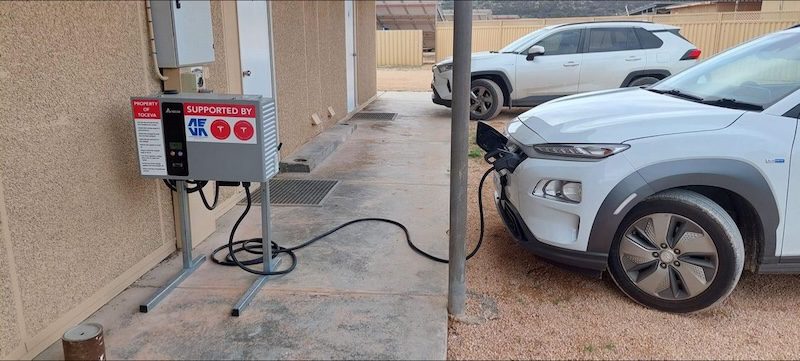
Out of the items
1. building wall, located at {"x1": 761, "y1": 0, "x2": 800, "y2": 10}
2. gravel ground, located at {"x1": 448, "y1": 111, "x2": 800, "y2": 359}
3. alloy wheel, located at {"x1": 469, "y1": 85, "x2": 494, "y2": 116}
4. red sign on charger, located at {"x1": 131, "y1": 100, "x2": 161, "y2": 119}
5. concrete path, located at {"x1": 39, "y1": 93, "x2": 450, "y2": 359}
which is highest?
building wall, located at {"x1": 761, "y1": 0, "x2": 800, "y2": 10}

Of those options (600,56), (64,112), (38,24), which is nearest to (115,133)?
(64,112)

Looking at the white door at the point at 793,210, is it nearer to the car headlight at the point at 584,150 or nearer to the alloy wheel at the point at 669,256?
A: the alloy wheel at the point at 669,256

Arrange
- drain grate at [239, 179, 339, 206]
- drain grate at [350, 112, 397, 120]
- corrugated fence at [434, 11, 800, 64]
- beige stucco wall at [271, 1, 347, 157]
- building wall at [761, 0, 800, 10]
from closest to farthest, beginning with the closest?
drain grate at [239, 179, 339, 206] < beige stucco wall at [271, 1, 347, 157] < drain grate at [350, 112, 397, 120] < corrugated fence at [434, 11, 800, 64] < building wall at [761, 0, 800, 10]

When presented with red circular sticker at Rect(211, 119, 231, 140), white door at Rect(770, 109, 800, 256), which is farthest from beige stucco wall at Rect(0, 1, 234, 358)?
white door at Rect(770, 109, 800, 256)

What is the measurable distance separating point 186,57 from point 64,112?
1.10 m

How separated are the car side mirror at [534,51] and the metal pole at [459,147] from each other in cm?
765

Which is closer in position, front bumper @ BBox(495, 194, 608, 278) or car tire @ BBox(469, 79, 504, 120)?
front bumper @ BBox(495, 194, 608, 278)

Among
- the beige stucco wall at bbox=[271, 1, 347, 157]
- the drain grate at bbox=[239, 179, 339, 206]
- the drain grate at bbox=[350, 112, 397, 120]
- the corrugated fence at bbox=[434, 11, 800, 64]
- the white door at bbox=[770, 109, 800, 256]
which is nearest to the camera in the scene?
the white door at bbox=[770, 109, 800, 256]

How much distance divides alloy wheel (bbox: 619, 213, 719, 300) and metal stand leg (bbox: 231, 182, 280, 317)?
2082 millimetres

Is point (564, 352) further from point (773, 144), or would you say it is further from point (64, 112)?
point (64, 112)

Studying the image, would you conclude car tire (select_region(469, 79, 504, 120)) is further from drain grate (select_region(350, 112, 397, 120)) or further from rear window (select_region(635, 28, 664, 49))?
rear window (select_region(635, 28, 664, 49))

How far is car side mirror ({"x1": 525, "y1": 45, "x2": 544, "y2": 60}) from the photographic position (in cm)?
1004

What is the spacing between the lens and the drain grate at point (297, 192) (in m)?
5.23

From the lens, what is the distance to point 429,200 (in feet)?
17.3
